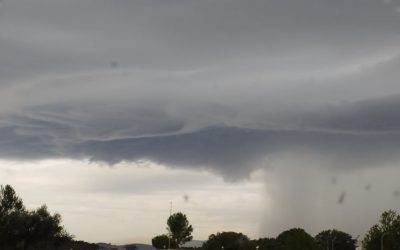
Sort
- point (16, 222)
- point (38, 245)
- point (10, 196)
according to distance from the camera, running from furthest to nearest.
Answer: point (10, 196), point (16, 222), point (38, 245)

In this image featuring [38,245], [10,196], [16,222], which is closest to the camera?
[38,245]

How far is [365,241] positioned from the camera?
179000 millimetres

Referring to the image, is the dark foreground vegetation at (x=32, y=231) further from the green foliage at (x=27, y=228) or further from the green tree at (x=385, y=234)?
the green tree at (x=385, y=234)

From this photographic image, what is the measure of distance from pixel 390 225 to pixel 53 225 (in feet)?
328

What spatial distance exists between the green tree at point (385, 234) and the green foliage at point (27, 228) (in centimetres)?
8833

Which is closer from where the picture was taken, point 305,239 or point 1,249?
point 1,249

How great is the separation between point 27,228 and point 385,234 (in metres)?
103

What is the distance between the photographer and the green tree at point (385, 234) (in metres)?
169

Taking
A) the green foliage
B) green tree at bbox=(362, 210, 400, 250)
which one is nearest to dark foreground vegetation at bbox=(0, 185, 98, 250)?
the green foliage

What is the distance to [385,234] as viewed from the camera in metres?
172

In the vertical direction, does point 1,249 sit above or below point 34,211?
below

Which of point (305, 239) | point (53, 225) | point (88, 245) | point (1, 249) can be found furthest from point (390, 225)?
point (1, 249)

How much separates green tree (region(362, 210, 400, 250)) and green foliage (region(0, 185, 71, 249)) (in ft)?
290

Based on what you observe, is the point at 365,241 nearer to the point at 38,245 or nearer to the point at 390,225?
the point at 390,225
